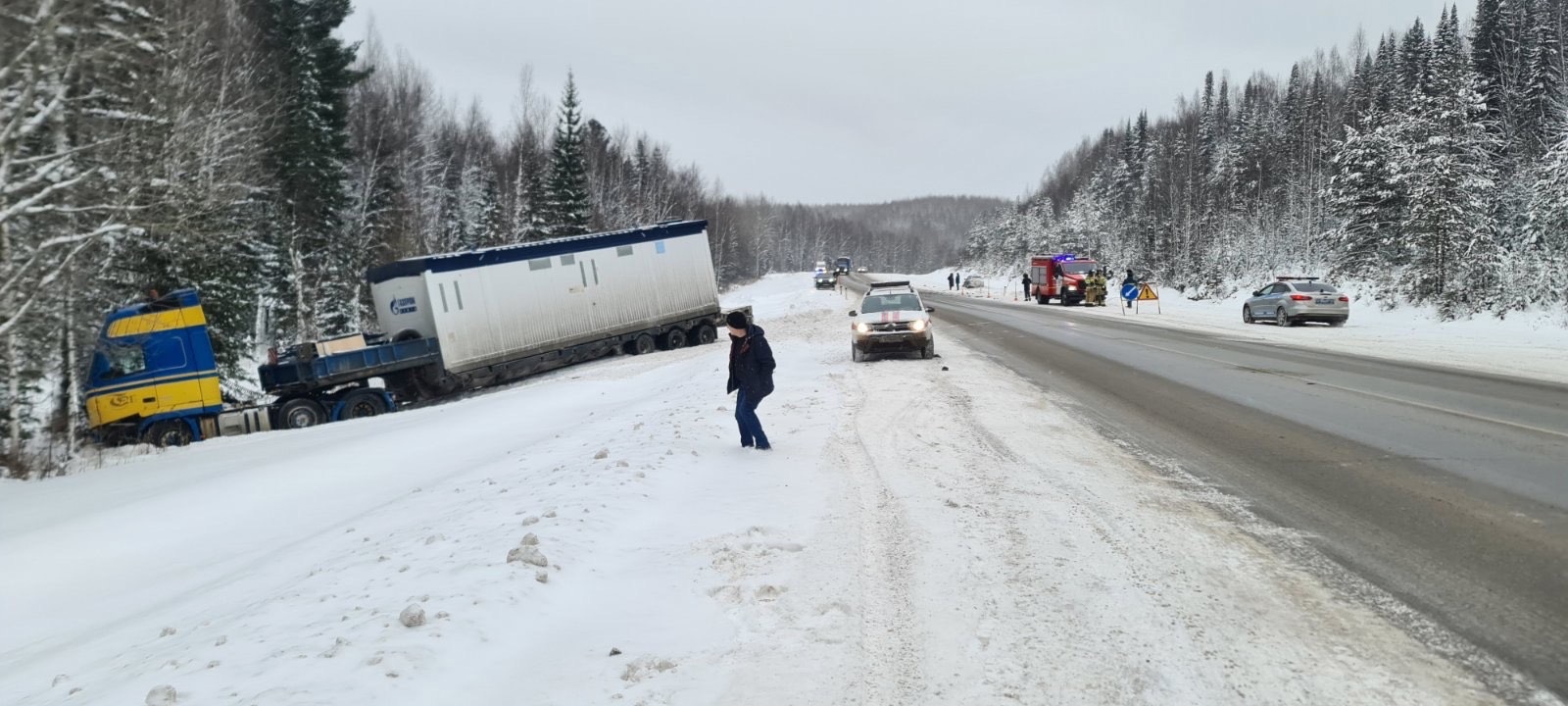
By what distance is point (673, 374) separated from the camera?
Answer: 18078 millimetres

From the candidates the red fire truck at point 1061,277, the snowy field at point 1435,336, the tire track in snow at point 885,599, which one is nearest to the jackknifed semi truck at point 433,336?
the tire track in snow at point 885,599

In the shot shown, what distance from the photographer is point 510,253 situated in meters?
21.8

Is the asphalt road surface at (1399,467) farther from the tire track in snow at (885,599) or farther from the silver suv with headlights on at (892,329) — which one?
the tire track in snow at (885,599)

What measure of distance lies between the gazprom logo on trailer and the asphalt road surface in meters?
16.0

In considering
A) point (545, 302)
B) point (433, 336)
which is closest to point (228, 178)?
point (433, 336)

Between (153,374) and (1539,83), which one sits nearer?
(153,374)

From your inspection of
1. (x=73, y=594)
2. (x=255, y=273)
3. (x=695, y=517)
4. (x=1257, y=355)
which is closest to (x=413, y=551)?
(x=695, y=517)

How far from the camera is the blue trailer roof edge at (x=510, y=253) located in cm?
2089

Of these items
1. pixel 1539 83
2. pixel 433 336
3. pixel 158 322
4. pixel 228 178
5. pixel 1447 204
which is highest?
pixel 1539 83

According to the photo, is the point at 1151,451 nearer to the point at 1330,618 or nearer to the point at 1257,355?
the point at 1330,618

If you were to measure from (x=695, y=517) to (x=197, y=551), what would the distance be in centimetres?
589

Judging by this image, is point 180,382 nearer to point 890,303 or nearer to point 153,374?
point 153,374

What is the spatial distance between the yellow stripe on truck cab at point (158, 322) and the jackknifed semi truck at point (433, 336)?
2 cm

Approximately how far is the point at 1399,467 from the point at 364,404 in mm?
A: 20644
